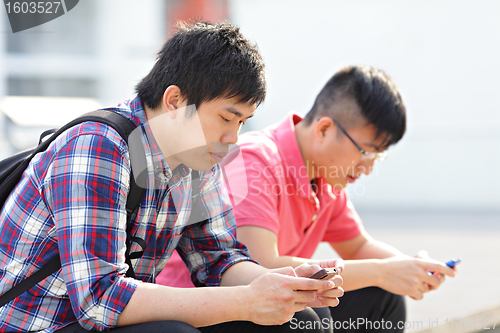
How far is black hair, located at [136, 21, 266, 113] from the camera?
4.51 ft

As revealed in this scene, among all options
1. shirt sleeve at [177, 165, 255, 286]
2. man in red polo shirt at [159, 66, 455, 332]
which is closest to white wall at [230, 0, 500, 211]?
man in red polo shirt at [159, 66, 455, 332]

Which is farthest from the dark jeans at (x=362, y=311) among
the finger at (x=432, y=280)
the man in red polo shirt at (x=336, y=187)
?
the finger at (x=432, y=280)

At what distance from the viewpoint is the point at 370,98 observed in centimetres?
221

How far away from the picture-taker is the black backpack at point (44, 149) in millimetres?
1218

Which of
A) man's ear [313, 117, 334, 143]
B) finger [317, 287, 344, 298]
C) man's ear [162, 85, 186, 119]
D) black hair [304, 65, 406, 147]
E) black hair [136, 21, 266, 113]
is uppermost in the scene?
black hair [136, 21, 266, 113]

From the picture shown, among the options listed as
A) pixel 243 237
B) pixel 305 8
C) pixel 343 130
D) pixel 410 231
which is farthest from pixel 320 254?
pixel 305 8

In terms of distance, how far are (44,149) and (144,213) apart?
0.28 meters

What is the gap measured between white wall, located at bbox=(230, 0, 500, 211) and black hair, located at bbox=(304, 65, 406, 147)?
538cm

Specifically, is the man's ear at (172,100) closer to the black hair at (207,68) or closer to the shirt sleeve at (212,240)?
the black hair at (207,68)

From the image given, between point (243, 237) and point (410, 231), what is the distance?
487cm

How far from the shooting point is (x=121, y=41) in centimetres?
641

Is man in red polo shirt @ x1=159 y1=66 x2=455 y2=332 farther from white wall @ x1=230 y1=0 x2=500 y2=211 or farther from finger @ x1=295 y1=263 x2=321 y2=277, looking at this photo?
white wall @ x1=230 y1=0 x2=500 y2=211

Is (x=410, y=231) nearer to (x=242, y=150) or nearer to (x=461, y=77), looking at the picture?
(x=461, y=77)

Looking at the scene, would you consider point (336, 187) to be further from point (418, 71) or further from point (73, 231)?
point (418, 71)
